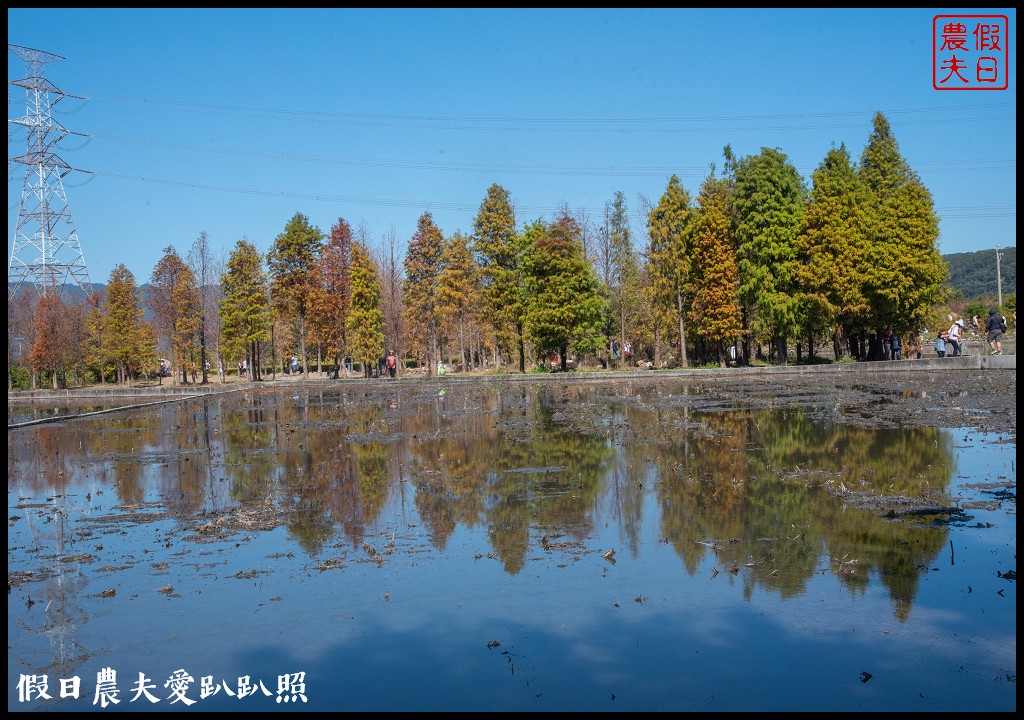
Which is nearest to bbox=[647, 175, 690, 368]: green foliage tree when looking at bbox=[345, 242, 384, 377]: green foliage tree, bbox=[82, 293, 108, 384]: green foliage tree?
bbox=[345, 242, 384, 377]: green foliage tree

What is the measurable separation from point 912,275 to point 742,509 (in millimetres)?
31719

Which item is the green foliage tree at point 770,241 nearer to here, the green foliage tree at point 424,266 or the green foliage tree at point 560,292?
the green foliage tree at point 560,292

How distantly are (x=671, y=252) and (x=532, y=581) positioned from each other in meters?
40.4

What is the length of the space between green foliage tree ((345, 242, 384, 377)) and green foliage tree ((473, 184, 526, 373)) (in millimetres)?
6655

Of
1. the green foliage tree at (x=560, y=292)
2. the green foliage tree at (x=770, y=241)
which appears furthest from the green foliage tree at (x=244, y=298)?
the green foliage tree at (x=770, y=241)

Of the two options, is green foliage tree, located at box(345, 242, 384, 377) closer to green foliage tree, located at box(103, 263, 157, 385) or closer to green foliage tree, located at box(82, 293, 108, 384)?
green foliage tree, located at box(103, 263, 157, 385)

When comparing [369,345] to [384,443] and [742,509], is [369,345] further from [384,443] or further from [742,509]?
[742,509]

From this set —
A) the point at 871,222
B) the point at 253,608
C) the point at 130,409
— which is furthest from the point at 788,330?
the point at 253,608

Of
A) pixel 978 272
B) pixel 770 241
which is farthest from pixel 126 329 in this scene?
pixel 978 272

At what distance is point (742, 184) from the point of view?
44.6m

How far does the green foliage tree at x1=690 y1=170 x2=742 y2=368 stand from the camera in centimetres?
4394

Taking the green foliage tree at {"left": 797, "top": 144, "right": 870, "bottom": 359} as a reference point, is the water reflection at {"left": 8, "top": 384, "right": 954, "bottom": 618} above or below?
below

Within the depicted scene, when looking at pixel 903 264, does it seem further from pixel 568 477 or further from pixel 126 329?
pixel 126 329

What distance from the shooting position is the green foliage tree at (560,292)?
46.0 meters
